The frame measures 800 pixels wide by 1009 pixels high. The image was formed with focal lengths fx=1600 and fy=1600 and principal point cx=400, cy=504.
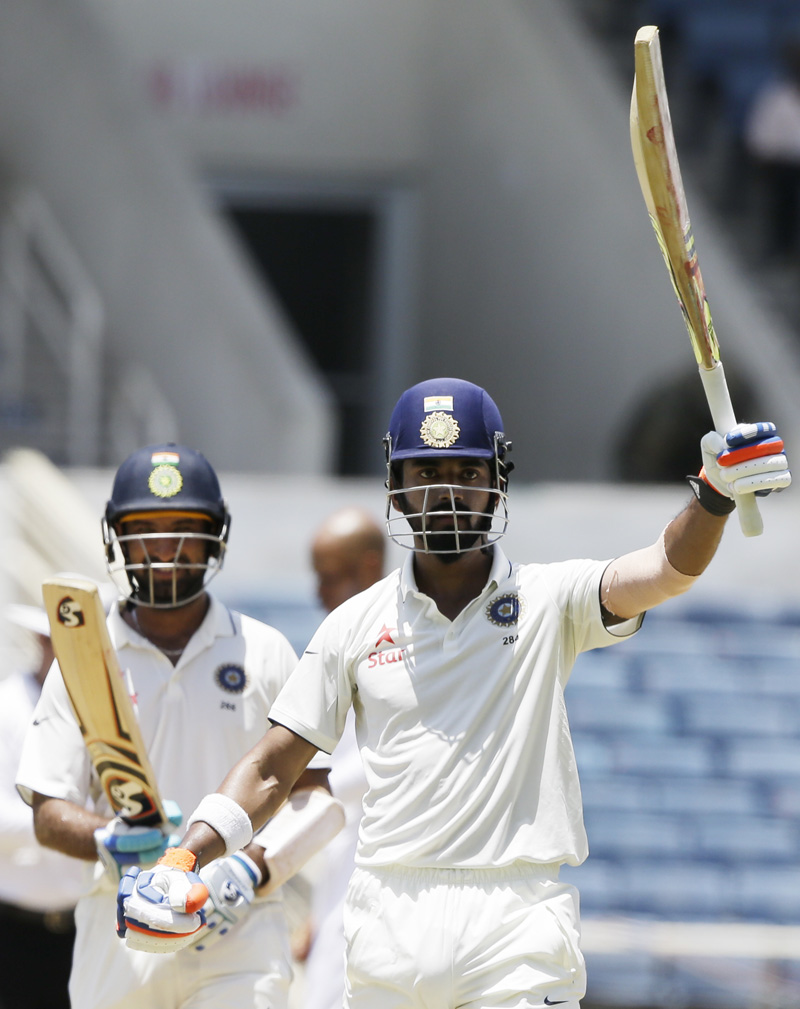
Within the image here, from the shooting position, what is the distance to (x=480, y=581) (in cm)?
311

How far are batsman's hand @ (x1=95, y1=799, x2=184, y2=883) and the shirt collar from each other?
0.74 metres

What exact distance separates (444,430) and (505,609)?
1.18 feet

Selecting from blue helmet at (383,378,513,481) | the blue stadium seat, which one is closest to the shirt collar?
blue helmet at (383,378,513,481)

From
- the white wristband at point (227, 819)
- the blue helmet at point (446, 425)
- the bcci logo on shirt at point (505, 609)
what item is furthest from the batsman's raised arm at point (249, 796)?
the blue helmet at point (446, 425)

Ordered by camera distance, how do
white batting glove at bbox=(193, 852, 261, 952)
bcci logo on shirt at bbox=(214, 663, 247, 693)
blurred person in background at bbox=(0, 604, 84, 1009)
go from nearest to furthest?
1. white batting glove at bbox=(193, 852, 261, 952)
2. bcci logo on shirt at bbox=(214, 663, 247, 693)
3. blurred person in background at bbox=(0, 604, 84, 1009)

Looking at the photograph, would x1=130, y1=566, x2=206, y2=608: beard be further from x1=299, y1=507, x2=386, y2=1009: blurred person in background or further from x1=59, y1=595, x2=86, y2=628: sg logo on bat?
x1=299, y1=507, x2=386, y2=1009: blurred person in background

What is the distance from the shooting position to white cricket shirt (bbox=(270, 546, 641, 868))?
9.55 ft

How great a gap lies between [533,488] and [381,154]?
16.2ft

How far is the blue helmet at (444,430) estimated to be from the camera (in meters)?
3.03

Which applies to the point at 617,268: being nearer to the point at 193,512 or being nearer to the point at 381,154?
A: the point at 381,154

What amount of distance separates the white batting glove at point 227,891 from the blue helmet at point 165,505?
2.04 feet

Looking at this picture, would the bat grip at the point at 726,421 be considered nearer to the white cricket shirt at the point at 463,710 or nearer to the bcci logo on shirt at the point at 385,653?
the white cricket shirt at the point at 463,710

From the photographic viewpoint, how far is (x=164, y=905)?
2799mm

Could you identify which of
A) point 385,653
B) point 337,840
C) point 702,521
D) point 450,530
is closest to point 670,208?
point 702,521
